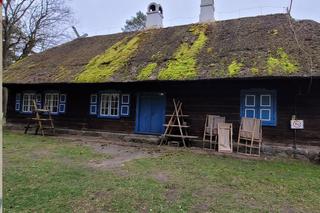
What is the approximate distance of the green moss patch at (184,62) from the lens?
987cm

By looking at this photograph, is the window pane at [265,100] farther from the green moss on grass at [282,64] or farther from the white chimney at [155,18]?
the white chimney at [155,18]

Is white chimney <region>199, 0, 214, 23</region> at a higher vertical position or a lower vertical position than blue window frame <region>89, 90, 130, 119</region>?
higher

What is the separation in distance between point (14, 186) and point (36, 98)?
993 cm

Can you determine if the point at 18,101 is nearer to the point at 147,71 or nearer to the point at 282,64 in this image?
the point at 147,71

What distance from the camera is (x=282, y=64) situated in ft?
28.6

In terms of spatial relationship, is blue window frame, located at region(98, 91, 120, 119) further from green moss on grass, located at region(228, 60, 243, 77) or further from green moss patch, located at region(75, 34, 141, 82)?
green moss on grass, located at region(228, 60, 243, 77)

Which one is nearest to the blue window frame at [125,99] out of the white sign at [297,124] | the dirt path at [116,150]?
the dirt path at [116,150]

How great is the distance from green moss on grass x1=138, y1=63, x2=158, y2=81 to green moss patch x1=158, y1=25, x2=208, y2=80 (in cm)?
48

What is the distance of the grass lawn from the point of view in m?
4.38

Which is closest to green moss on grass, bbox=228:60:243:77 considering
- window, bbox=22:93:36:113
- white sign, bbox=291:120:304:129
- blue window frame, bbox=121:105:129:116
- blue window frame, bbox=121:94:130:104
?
white sign, bbox=291:120:304:129

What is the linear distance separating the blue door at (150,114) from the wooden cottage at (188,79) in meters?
0.04

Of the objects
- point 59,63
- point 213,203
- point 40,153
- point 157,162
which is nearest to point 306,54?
point 157,162

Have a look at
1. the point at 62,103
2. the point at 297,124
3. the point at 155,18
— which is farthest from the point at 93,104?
the point at 297,124

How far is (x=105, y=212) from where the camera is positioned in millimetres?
4098
